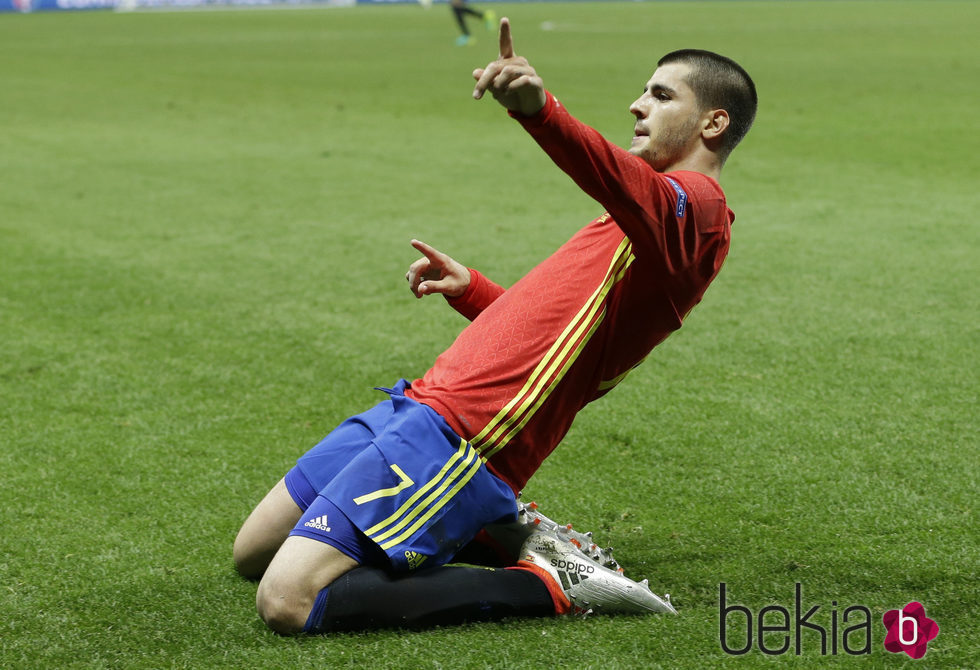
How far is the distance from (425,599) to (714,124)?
4.75 ft

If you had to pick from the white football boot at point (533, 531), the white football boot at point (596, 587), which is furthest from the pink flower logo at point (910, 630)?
the white football boot at point (533, 531)

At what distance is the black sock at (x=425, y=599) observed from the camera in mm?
3023

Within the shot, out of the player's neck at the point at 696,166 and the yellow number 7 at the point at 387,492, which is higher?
the player's neck at the point at 696,166

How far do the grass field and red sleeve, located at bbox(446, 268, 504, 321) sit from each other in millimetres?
798

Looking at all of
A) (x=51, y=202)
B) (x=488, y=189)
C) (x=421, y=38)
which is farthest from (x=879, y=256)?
(x=421, y=38)

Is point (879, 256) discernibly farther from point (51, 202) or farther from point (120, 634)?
point (51, 202)

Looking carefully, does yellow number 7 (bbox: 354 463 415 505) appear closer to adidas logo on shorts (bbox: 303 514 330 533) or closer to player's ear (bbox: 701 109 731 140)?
adidas logo on shorts (bbox: 303 514 330 533)

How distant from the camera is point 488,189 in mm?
9719

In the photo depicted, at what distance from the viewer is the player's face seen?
3.05 metres

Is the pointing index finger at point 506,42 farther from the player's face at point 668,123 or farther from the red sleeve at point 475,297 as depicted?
the red sleeve at point 475,297

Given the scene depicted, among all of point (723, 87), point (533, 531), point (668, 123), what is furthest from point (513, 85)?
point (533, 531)

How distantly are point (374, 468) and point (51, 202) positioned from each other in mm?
7169

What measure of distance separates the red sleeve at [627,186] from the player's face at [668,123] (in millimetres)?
302

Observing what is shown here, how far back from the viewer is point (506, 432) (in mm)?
3078
